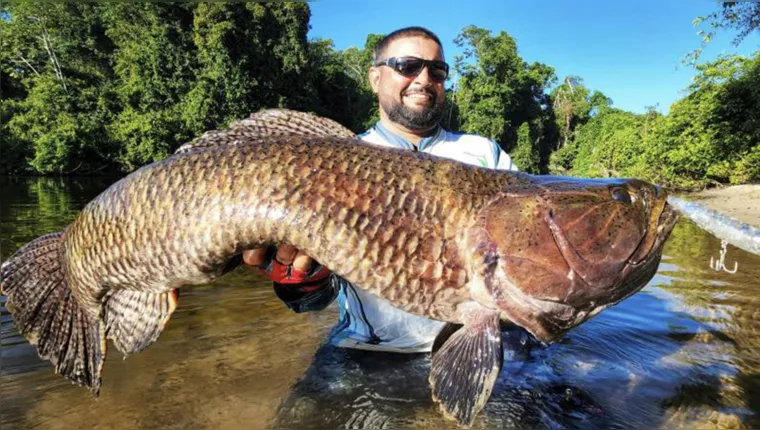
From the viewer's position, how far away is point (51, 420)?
314cm

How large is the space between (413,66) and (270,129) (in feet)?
5.74

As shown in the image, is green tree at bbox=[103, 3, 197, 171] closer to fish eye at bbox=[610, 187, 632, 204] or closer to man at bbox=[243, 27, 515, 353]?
man at bbox=[243, 27, 515, 353]

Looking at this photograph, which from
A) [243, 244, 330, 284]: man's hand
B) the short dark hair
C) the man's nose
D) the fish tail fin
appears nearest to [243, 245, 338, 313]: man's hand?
[243, 244, 330, 284]: man's hand

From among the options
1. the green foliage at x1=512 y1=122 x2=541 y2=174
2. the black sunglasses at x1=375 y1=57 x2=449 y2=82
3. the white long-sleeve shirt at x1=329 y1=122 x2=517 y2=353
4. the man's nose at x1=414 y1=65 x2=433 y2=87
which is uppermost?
the green foliage at x1=512 y1=122 x2=541 y2=174

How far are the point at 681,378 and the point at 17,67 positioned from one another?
3788 centimetres

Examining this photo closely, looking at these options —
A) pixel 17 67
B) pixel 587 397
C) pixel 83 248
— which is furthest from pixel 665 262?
pixel 17 67

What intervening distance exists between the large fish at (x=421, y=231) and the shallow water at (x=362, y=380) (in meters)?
1.52

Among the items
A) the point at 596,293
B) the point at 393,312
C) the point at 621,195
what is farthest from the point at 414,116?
the point at 596,293

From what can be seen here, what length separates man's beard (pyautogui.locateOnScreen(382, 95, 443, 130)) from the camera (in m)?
3.57

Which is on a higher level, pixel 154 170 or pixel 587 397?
pixel 154 170

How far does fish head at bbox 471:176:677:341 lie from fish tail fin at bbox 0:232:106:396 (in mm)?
1996

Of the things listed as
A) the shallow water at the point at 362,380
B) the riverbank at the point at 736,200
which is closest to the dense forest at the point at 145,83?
the riverbank at the point at 736,200

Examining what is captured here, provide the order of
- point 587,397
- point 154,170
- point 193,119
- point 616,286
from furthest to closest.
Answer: point 193,119 → point 587,397 → point 154,170 → point 616,286

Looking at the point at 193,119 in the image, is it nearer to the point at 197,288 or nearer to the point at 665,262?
the point at 197,288
